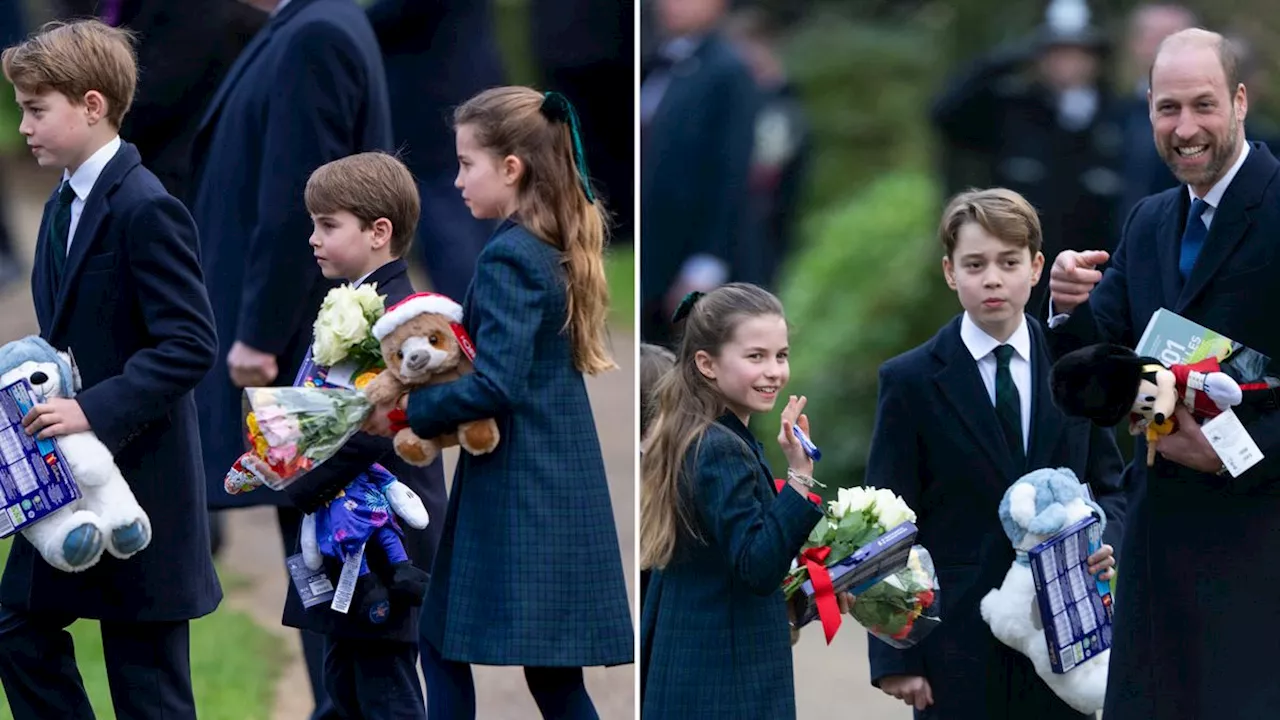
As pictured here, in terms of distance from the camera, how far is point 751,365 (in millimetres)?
3973

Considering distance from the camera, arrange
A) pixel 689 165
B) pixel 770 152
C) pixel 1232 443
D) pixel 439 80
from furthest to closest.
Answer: pixel 770 152, pixel 689 165, pixel 439 80, pixel 1232 443

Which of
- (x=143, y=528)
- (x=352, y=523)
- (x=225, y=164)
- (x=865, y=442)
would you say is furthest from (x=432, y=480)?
(x=865, y=442)

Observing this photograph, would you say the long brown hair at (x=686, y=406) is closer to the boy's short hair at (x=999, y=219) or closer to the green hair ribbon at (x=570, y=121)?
the green hair ribbon at (x=570, y=121)

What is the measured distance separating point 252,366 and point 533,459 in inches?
42.8

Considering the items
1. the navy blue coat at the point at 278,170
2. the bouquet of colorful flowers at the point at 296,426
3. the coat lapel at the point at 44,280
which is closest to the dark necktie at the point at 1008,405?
the bouquet of colorful flowers at the point at 296,426

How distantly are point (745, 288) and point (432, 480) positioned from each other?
0.75 meters

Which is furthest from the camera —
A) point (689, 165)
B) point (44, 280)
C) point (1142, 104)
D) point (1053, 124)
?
point (1053, 124)

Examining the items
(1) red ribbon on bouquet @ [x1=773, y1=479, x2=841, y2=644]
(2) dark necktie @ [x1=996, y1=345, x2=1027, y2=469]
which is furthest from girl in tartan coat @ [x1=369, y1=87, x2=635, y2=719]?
(2) dark necktie @ [x1=996, y1=345, x2=1027, y2=469]

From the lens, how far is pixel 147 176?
4.08 metres

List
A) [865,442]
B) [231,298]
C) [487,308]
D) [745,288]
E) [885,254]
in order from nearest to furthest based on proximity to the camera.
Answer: [487,308], [745,288], [231,298], [865,442], [885,254]

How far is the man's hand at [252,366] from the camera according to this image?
187 inches

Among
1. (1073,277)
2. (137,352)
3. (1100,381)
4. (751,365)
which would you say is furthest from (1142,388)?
(137,352)

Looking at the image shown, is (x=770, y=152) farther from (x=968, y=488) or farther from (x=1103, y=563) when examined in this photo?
(x=1103, y=563)

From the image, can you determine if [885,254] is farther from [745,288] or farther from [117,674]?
[117,674]
